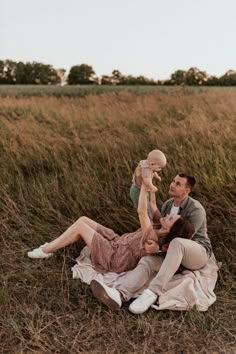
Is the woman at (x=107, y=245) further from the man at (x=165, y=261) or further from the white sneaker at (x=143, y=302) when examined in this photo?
the white sneaker at (x=143, y=302)

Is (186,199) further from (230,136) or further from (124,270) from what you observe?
(230,136)

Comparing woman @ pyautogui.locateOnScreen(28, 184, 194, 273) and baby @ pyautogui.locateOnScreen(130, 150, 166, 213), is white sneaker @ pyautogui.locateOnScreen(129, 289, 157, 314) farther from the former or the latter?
baby @ pyautogui.locateOnScreen(130, 150, 166, 213)

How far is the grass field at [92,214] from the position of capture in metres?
3.46

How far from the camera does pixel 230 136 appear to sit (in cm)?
574

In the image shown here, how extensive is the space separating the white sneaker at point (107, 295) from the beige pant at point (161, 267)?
0.28 ft

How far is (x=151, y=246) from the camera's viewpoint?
12.2 ft

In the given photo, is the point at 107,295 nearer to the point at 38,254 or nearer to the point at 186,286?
the point at 186,286

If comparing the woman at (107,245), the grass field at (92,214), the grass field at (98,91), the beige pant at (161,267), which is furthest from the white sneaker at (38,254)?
the grass field at (98,91)

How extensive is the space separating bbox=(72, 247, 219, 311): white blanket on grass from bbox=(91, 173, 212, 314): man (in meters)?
0.05

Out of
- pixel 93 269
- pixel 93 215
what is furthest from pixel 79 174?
pixel 93 269

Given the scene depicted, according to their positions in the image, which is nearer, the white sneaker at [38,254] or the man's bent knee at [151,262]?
the man's bent knee at [151,262]

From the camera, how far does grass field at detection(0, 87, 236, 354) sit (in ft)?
11.4

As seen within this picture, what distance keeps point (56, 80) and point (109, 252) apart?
1553 centimetres

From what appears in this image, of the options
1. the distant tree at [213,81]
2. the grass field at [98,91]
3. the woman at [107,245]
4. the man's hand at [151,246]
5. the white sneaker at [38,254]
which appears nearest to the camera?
the man's hand at [151,246]
